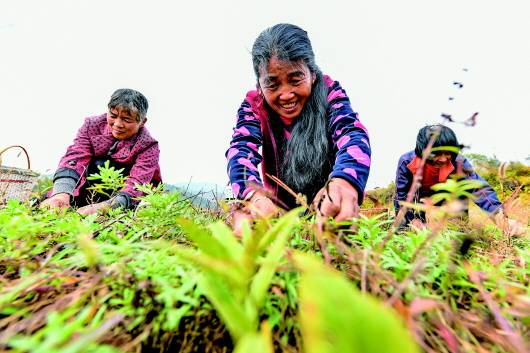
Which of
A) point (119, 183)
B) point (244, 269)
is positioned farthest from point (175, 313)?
point (119, 183)

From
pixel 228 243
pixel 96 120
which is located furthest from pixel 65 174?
pixel 228 243

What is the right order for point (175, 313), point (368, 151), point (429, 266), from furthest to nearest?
point (368, 151), point (429, 266), point (175, 313)

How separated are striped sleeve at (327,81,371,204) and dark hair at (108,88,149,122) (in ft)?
6.40

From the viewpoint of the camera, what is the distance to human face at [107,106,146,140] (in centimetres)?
320

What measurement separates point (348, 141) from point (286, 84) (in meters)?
0.55

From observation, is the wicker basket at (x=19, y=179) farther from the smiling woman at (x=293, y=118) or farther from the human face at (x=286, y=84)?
the human face at (x=286, y=84)

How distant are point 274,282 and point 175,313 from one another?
147 millimetres

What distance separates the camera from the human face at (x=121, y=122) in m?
3.20

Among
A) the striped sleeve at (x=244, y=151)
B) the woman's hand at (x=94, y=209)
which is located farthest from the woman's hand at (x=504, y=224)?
the woman's hand at (x=94, y=209)

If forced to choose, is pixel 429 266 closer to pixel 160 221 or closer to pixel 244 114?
pixel 160 221

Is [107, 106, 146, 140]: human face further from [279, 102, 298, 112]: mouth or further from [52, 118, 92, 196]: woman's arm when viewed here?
A: [279, 102, 298, 112]: mouth

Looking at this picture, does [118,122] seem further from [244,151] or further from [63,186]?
[244,151]

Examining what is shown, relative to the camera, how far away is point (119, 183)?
1.19 meters

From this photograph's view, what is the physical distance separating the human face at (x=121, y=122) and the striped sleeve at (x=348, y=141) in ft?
6.52
